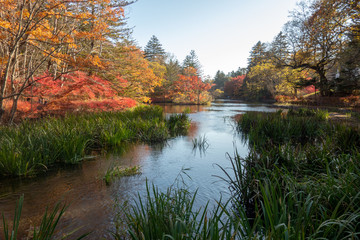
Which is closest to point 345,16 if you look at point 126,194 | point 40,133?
point 126,194

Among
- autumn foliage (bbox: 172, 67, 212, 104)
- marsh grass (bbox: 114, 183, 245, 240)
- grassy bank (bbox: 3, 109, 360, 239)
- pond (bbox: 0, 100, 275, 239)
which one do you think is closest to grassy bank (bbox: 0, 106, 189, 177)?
pond (bbox: 0, 100, 275, 239)

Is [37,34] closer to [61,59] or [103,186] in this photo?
[61,59]

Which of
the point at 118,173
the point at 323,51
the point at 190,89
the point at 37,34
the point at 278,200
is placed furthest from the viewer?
the point at 190,89

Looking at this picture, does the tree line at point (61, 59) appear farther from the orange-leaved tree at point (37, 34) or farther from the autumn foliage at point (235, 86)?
the autumn foliage at point (235, 86)

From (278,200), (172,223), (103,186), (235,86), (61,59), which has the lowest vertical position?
(103,186)

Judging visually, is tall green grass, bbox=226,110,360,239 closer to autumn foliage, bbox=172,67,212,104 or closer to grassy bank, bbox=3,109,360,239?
Answer: grassy bank, bbox=3,109,360,239

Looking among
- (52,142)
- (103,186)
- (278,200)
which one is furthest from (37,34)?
(278,200)

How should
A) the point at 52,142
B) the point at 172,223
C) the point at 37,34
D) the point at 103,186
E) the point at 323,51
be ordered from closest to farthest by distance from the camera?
the point at 172,223 → the point at 103,186 → the point at 52,142 → the point at 37,34 → the point at 323,51

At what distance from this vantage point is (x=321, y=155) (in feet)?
13.0

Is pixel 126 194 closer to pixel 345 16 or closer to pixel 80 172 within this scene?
pixel 80 172

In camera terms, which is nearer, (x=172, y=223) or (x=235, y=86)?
(x=172, y=223)

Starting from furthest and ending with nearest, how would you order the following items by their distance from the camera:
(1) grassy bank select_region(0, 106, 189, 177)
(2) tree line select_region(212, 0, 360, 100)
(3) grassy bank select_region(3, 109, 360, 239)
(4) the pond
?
1. (2) tree line select_region(212, 0, 360, 100)
2. (1) grassy bank select_region(0, 106, 189, 177)
3. (4) the pond
4. (3) grassy bank select_region(3, 109, 360, 239)

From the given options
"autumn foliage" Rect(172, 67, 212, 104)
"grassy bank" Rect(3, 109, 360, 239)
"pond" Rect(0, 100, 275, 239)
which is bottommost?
"pond" Rect(0, 100, 275, 239)

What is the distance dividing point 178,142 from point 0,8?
25.2 feet
